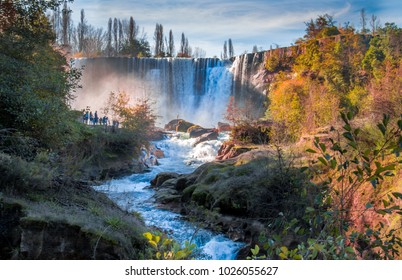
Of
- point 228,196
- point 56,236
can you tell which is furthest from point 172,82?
point 56,236

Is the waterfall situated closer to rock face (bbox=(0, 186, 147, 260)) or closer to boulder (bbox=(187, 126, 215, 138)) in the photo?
boulder (bbox=(187, 126, 215, 138))

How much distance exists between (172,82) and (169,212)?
26.3 m

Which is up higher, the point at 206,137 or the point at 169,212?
the point at 206,137

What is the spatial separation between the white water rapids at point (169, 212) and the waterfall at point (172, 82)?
803cm

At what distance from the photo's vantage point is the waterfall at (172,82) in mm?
33606

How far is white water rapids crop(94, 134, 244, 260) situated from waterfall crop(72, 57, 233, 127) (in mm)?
8033

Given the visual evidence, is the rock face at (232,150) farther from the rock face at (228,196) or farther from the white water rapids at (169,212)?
the rock face at (228,196)

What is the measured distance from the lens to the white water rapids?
25.0 feet

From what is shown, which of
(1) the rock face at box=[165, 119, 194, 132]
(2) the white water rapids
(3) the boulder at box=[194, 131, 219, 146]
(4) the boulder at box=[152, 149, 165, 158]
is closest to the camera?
(2) the white water rapids

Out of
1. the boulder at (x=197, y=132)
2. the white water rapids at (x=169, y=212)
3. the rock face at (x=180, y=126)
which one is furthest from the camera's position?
the rock face at (x=180, y=126)

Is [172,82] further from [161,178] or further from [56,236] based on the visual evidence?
[56,236]

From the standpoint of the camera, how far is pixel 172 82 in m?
35.1

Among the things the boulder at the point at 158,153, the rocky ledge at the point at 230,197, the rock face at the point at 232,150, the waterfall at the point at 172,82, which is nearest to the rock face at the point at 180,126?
the waterfall at the point at 172,82

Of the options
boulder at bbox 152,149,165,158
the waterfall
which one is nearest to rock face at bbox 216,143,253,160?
boulder at bbox 152,149,165,158
